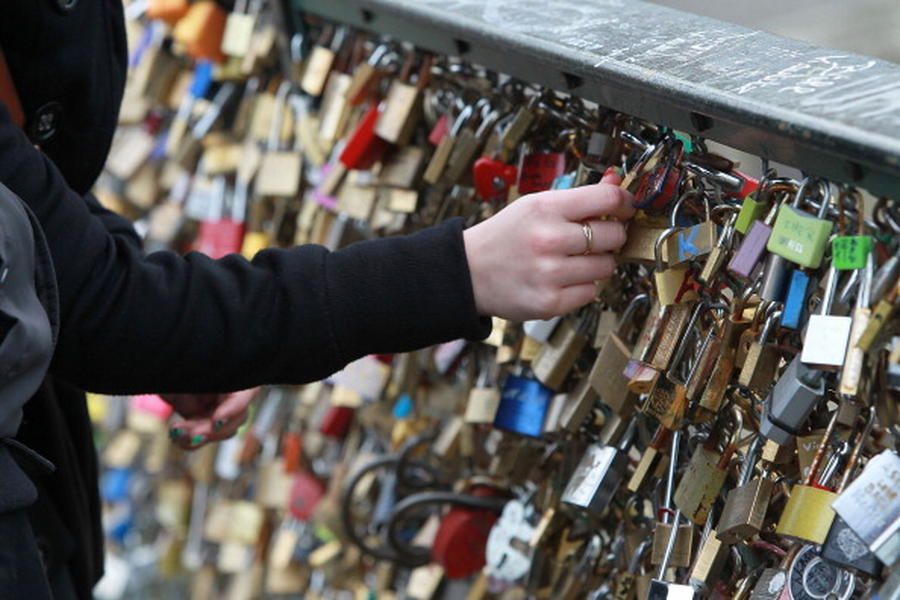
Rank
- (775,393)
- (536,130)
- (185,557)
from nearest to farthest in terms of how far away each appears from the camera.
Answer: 1. (775,393)
2. (536,130)
3. (185,557)

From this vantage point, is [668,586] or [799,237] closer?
[799,237]

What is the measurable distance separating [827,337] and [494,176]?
603 millimetres

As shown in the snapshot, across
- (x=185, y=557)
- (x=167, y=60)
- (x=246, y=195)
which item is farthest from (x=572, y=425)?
(x=185, y=557)

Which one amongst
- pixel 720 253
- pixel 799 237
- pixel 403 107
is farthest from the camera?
pixel 403 107

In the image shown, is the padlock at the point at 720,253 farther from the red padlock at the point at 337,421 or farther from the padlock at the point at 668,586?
the red padlock at the point at 337,421

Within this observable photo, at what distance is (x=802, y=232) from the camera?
1.18 m

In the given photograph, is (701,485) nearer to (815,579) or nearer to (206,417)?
(815,579)

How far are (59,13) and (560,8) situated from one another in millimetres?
505

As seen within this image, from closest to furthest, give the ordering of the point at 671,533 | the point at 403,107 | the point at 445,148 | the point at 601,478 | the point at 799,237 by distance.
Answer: the point at 799,237, the point at 671,533, the point at 601,478, the point at 445,148, the point at 403,107

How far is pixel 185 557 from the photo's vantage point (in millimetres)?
2916

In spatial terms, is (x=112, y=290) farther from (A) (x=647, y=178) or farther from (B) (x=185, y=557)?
(B) (x=185, y=557)

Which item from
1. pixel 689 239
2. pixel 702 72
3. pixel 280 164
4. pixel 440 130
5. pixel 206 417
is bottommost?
pixel 206 417

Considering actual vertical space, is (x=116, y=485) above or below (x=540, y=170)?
below

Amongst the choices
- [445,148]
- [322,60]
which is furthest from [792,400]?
[322,60]
